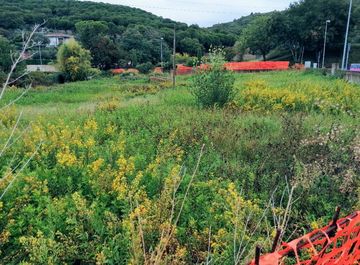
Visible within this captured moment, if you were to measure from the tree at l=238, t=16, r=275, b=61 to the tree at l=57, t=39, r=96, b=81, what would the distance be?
26.6 meters

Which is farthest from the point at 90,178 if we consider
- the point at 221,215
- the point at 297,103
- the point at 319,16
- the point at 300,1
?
the point at 300,1

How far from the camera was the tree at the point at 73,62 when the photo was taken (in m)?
46.3

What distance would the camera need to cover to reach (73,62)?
152 feet

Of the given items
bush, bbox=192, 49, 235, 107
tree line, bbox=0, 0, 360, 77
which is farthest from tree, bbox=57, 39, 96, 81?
bush, bbox=192, 49, 235, 107

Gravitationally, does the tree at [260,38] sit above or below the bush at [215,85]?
above

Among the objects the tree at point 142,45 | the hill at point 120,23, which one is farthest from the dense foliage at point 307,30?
the tree at point 142,45

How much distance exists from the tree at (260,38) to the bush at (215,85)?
47.7 metres

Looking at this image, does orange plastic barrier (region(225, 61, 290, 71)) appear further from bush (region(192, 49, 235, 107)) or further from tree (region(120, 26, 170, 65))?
bush (region(192, 49, 235, 107))

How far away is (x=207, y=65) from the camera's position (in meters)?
13.5

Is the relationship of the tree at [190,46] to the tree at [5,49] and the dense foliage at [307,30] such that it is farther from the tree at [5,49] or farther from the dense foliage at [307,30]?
the tree at [5,49]

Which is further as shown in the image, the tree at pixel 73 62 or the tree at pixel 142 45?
the tree at pixel 142 45

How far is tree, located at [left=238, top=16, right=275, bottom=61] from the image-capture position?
190 feet

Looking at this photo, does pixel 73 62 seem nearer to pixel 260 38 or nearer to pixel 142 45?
pixel 142 45

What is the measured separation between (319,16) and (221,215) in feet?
188
